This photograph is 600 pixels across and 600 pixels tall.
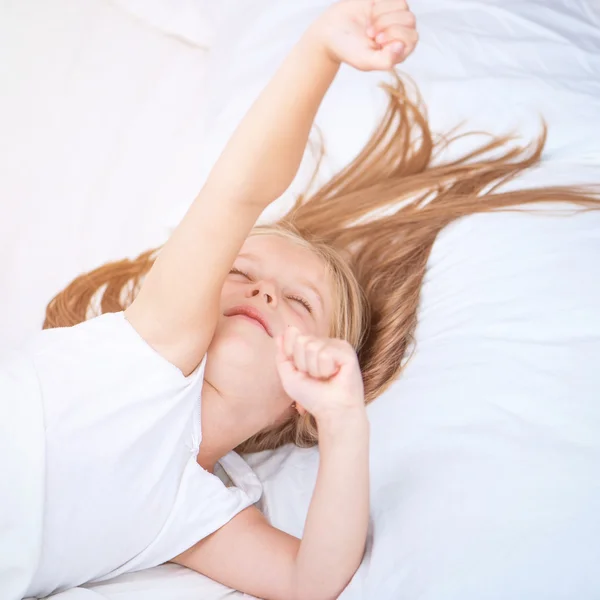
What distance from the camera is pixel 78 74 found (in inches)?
62.3

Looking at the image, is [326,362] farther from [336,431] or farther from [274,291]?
[274,291]

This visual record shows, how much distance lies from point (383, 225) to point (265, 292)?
12.3 inches

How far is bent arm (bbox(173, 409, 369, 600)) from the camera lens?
33.9 inches

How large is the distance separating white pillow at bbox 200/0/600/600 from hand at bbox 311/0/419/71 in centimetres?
38

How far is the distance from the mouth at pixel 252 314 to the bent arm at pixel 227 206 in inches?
3.5

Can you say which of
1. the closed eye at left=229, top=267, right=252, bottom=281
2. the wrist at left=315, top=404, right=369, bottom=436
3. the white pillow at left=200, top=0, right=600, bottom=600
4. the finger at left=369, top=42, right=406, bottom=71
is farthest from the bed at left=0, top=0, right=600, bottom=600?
the finger at left=369, top=42, right=406, bottom=71

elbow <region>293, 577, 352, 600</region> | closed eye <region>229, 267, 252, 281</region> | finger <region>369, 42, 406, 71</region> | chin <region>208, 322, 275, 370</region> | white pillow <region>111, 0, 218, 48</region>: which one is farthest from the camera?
white pillow <region>111, 0, 218, 48</region>

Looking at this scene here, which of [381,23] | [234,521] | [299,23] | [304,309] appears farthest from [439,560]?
[299,23]

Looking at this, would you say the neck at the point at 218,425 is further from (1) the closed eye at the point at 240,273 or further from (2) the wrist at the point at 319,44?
(2) the wrist at the point at 319,44

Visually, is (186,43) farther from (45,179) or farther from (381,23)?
(381,23)

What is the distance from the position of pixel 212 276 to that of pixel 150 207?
21.0 inches

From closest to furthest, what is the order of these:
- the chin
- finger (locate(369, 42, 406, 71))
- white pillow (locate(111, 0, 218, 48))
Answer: finger (locate(369, 42, 406, 71)), the chin, white pillow (locate(111, 0, 218, 48))

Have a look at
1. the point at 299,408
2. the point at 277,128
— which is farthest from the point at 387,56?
the point at 299,408

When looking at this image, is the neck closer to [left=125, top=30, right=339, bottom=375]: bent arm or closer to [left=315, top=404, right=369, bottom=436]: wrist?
[left=125, top=30, right=339, bottom=375]: bent arm
